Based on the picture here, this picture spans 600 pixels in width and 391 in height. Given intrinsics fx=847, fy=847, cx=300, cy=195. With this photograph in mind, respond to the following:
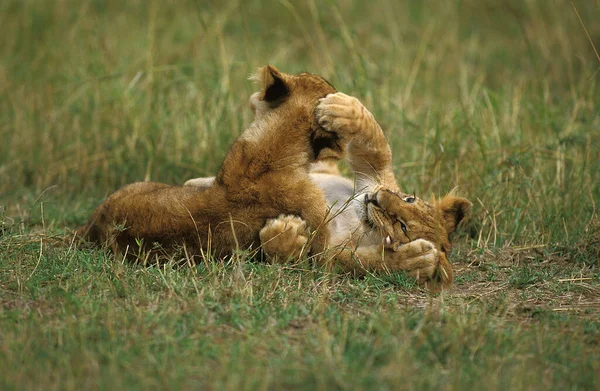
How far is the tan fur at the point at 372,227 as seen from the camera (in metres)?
3.72

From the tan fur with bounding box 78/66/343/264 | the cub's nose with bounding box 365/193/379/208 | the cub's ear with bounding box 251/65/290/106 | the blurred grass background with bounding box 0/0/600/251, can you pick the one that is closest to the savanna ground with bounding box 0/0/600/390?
the blurred grass background with bounding box 0/0/600/251

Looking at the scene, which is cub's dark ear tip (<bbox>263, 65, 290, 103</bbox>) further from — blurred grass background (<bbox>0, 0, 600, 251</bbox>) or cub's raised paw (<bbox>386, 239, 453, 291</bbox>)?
blurred grass background (<bbox>0, 0, 600, 251</bbox>)

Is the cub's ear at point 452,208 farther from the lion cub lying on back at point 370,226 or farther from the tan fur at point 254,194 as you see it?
the tan fur at point 254,194

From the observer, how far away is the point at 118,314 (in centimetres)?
311

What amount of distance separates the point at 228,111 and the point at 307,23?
3.12 metres

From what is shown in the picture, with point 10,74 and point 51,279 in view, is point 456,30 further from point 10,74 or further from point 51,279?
point 51,279

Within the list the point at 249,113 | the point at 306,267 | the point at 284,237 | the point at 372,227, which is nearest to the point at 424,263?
the point at 372,227

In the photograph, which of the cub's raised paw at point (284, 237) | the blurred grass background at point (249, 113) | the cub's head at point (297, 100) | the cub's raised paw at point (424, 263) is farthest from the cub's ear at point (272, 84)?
the blurred grass background at point (249, 113)

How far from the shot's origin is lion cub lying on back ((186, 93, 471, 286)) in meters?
3.73

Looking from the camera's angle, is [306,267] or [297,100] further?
[297,100]

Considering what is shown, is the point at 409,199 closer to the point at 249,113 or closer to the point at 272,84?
the point at 272,84

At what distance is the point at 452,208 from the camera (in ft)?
13.8

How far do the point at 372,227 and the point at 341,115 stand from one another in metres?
0.55

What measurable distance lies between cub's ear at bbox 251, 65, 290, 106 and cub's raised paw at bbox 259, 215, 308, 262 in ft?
1.82
